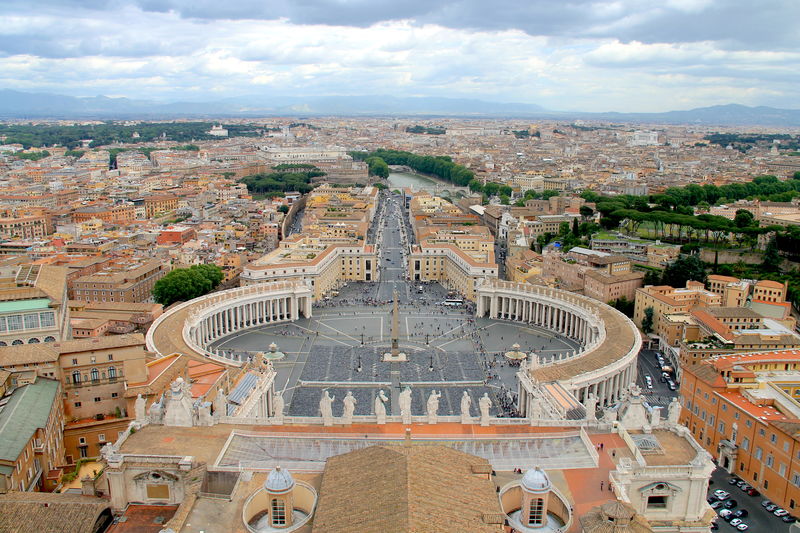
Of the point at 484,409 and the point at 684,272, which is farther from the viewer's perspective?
the point at 684,272

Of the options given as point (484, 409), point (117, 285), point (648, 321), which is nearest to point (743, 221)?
point (648, 321)

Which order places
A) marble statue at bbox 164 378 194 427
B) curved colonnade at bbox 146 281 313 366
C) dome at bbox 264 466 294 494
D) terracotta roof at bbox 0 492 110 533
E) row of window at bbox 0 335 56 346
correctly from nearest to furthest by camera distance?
dome at bbox 264 466 294 494
terracotta roof at bbox 0 492 110 533
marble statue at bbox 164 378 194 427
row of window at bbox 0 335 56 346
curved colonnade at bbox 146 281 313 366

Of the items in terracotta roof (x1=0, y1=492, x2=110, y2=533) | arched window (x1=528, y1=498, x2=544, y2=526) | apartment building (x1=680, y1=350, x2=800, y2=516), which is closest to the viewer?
arched window (x1=528, y1=498, x2=544, y2=526)

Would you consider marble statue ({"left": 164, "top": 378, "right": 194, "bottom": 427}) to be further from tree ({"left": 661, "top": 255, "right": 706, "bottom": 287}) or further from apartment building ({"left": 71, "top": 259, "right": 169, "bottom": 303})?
tree ({"left": 661, "top": 255, "right": 706, "bottom": 287})

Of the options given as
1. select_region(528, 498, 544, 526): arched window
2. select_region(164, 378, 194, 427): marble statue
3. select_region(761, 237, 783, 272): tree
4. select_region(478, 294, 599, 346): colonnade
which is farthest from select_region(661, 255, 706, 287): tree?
select_region(164, 378, 194, 427): marble statue

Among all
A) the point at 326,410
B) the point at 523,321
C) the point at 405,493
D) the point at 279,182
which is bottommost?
the point at 523,321

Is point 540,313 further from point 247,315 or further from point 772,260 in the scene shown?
point 247,315

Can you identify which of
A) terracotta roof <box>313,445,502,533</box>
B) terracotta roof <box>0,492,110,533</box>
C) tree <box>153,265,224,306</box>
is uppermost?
terracotta roof <box>313,445,502,533</box>

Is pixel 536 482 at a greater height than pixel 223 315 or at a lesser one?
greater
